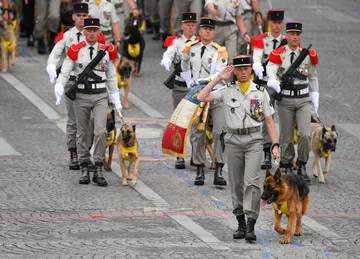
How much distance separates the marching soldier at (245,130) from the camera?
1295 centimetres

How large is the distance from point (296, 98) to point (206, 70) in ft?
4.40

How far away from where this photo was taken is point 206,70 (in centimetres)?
1625

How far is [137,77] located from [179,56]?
7.49 metres

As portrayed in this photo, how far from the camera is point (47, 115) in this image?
2072 cm

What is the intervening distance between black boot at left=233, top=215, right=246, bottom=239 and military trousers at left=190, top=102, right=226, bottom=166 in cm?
295

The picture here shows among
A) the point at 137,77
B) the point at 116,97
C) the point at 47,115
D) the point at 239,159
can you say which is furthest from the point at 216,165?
the point at 137,77

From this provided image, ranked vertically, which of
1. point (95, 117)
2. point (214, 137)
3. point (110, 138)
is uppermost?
point (95, 117)

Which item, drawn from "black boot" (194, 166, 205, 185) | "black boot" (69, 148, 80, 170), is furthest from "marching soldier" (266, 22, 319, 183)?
"black boot" (69, 148, 80, 170)

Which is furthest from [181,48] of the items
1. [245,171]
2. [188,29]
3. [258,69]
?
[245,171]

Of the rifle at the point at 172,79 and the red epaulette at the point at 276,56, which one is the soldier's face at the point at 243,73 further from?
the rifle at the point at 172,79

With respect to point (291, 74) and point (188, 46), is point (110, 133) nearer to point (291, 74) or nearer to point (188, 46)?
point (188, 46)

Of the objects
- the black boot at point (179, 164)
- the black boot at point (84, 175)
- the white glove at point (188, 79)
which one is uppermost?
the white glove at point (188, 79)

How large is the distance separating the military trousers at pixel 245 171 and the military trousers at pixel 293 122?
10.4ft

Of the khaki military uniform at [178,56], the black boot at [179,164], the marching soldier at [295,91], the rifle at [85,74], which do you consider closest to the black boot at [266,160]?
the marching soldier at [295,91]
